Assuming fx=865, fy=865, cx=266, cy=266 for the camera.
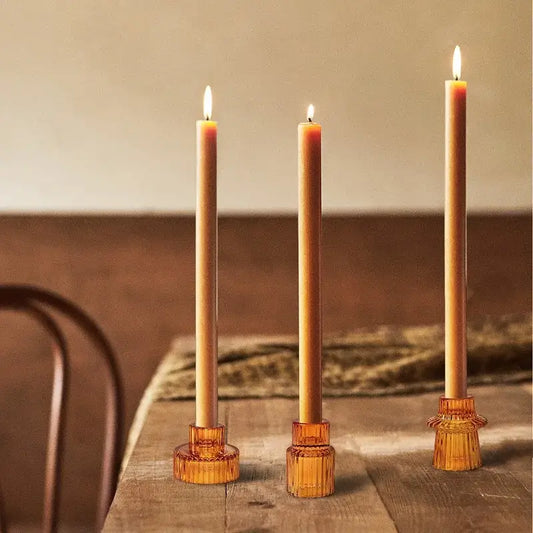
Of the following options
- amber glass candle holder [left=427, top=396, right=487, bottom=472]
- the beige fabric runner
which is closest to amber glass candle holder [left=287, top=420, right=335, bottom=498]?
amber glass candle holder [left=427, top=396, right=487, bottom=472]

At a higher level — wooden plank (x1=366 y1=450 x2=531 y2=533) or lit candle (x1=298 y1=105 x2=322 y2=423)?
lit candle (x1=298 y1=105 x2=322 y2=423)

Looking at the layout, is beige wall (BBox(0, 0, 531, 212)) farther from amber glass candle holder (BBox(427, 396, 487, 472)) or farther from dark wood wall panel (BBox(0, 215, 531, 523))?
amber glass candle holder (BBox(427, 396, 487, 472))

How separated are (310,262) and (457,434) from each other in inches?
7.6

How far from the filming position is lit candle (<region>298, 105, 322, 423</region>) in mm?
593

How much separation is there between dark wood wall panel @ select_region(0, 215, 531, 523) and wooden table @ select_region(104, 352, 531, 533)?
1251mm

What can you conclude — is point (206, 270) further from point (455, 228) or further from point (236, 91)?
point (236, 91)

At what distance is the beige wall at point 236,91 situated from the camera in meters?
2.06

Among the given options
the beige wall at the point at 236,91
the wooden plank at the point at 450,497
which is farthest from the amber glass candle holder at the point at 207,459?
the beige wall at the point at 236,91

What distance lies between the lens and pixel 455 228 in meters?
0.65

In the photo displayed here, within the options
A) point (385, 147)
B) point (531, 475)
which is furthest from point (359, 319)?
point (531, 475)

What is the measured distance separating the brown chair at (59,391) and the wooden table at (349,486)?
0.13m

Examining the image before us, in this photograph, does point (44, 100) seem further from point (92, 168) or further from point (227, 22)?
point (227, 22)

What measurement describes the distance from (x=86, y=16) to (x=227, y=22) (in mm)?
336

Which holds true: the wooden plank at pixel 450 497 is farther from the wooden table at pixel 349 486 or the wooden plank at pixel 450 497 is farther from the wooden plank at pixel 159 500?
the wooden plank at pixel 159 500
